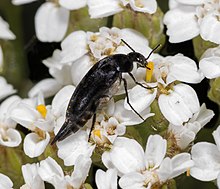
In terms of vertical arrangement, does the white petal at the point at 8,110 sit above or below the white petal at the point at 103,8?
below

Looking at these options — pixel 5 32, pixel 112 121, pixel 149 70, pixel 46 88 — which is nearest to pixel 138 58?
pixel 149 70

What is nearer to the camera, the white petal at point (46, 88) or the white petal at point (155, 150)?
the white petal at point (155, 150)

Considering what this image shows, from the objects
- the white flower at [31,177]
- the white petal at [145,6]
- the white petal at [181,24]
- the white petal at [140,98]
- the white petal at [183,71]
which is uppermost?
the white petal at [145,6]

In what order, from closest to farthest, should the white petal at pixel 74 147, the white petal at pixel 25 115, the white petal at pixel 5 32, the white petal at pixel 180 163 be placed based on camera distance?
the white petal at pixel 180 163 < the white petal at pixel 74 147 < the white petal at pixel 25 115 < the white petal at pixel 5 32

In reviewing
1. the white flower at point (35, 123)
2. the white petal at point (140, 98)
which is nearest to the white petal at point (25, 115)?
the white flower at point (35, 123)

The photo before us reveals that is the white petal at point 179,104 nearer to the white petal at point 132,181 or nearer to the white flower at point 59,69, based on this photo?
the white petal at point 132,181

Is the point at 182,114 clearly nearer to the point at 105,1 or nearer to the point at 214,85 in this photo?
the point at 214,85

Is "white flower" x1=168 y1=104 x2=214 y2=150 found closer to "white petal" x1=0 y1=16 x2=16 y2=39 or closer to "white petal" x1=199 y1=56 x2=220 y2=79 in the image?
"white petal" x1=199 y1=56 x2=220 y2=79
